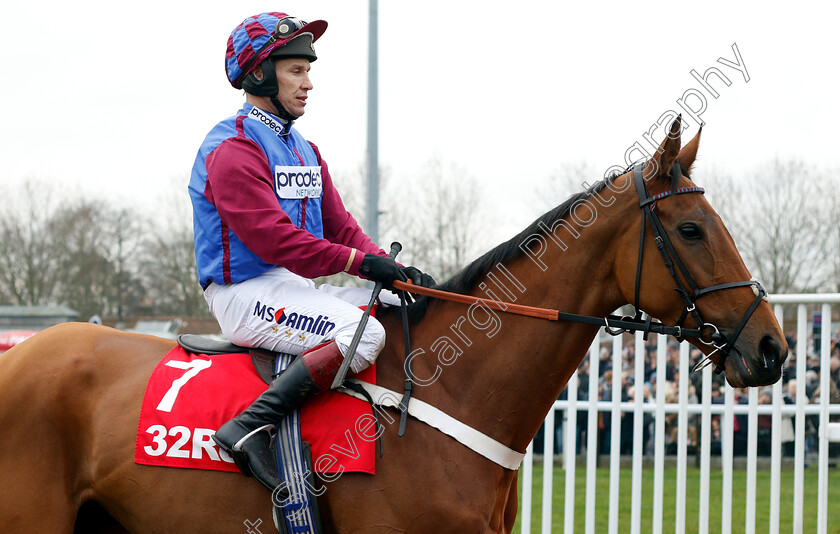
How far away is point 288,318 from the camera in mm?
3240

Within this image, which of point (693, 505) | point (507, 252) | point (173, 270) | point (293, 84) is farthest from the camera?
point (173, 270)

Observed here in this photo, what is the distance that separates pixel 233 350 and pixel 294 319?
376 millimetres

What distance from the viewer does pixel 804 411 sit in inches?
206

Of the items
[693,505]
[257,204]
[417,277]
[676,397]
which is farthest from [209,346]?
[676,397]

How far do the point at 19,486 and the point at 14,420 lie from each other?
0.28m

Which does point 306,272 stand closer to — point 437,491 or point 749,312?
point 437,491

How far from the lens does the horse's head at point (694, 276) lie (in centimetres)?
284

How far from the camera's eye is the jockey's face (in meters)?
3.53

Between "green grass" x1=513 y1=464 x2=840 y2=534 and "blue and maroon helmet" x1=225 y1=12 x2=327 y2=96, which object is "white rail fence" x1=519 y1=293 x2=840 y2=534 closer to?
"green grass" x1=513 y1=464 x2=840 y2=534

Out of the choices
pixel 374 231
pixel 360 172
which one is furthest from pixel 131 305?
pixel 374 231

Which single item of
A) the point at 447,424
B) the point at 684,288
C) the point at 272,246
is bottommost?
the point at 447,424

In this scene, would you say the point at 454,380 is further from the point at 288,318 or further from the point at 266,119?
the point at 266,119

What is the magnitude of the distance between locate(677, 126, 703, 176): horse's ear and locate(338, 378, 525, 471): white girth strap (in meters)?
1.34

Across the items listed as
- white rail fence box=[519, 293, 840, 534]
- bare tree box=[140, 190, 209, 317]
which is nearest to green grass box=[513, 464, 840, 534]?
white rail fence box=[519, 293, 840, 534]
